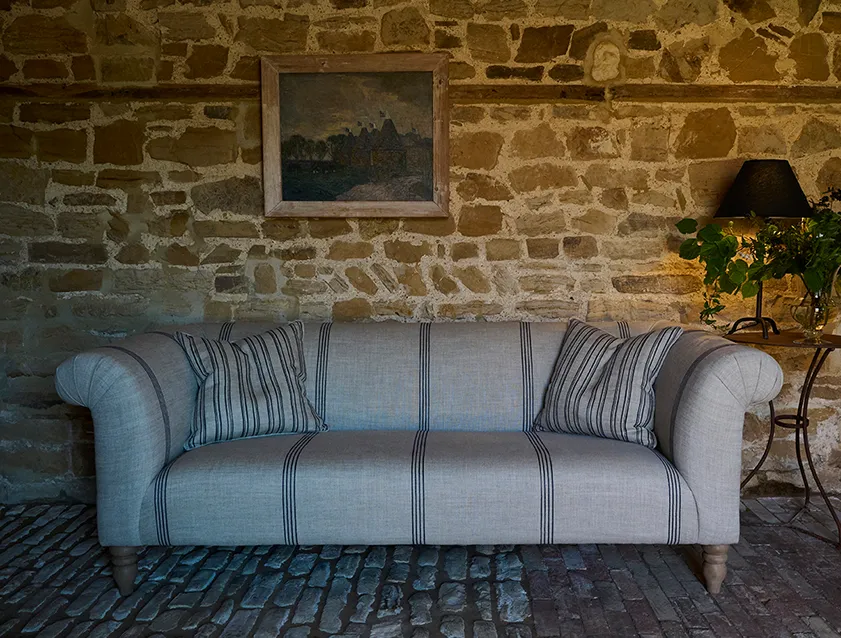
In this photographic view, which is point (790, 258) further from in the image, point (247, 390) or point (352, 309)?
point (247, 390)

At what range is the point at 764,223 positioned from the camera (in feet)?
9.79

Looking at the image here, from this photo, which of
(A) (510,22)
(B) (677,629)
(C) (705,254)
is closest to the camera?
(B) (677,629)

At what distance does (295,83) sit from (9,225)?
1542mm

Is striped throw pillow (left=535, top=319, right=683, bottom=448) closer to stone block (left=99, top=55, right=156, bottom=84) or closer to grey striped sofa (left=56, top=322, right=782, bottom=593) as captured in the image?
grey striped sofa (left=56, top=322, right=782, bottom=593)

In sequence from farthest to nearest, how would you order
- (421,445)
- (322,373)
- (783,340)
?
(322,373) → (783,340) → (421,445)

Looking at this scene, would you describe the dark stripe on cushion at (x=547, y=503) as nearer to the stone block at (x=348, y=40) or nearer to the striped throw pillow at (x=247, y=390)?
the striped throw pillow at (x=247, y=390)

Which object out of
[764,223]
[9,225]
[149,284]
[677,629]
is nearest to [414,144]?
[149,284]

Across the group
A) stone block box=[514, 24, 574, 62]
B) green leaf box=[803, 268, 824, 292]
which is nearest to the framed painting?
stone block box=[514, 24, 574, 62]

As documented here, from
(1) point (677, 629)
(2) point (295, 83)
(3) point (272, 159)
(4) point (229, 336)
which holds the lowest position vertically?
(1) point (677, 629)

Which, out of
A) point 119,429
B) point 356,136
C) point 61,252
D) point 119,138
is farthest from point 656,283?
point 61,252

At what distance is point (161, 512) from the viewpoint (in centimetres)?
212

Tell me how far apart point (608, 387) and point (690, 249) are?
2.79 feet

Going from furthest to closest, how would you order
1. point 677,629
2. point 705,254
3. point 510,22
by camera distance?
point 510,22
point 705,254
point 677,629

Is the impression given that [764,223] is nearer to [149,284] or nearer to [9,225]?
[149,284]
